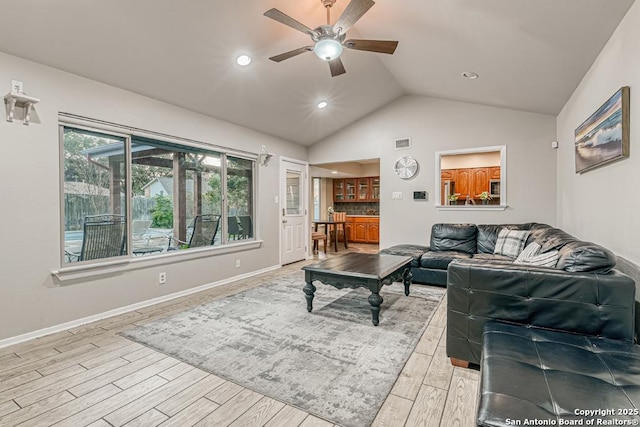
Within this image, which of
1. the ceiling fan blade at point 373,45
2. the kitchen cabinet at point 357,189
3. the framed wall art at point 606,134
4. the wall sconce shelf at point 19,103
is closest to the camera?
the framed wall art at point 606,134

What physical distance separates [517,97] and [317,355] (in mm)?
4178

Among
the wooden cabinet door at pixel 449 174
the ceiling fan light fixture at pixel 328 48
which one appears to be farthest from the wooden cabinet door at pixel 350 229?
the ceiling fan light fixture at pixel 328 48

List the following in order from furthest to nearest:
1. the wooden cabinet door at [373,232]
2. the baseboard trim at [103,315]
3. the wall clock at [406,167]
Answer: the wooden cabinet door at [373,232] → the wall clock at [406,167] → the baseboard trim at [103,315]

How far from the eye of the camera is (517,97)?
4137mm

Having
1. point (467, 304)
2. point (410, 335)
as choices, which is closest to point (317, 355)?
point (410, 335)

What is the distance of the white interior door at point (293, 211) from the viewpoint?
6.02 meters

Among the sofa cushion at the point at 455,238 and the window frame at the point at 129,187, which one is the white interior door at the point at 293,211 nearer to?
the window frame at the point at 129,187

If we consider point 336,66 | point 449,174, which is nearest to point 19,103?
point 336,66

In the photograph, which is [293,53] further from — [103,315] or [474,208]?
[474,208]

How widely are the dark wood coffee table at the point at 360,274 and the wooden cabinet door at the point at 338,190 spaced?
639cm

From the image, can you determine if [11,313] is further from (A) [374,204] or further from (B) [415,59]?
(A) [374,204]

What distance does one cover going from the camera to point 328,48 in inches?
107

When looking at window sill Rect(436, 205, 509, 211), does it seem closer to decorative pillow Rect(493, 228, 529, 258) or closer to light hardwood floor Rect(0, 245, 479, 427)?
decorative pillow Rect(493, 228, 529, 258)

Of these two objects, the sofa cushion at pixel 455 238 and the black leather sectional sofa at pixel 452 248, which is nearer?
the black leather sectional sofa at pixel 452 248
